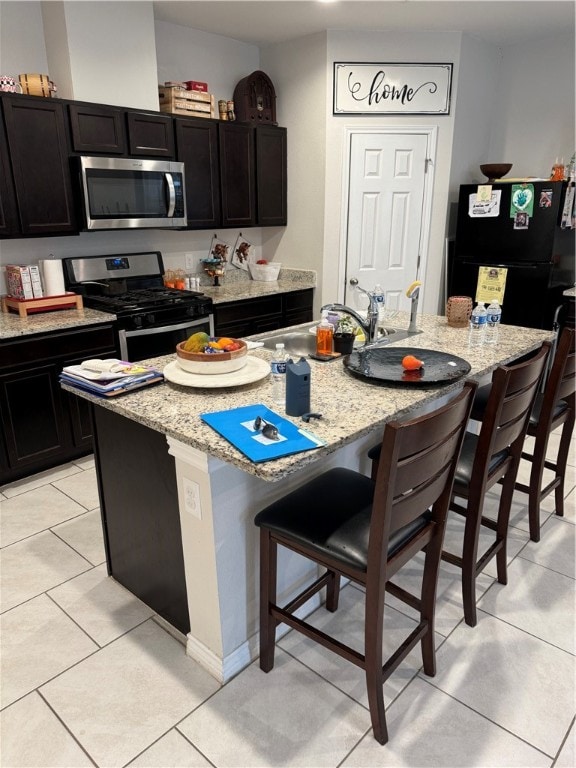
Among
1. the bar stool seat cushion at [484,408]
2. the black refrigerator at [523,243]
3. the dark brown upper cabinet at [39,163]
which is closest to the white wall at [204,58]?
the dark brown upper cabinet at [39,163]

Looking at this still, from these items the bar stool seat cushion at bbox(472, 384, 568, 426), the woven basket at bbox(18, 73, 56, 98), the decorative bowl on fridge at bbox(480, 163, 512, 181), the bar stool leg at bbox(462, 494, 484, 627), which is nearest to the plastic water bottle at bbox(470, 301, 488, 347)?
the bar stool seat cushion at bbox(472, 384, 568, 426)

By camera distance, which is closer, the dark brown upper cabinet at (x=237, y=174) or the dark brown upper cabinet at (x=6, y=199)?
the dark brown upper cabinet at (x=6, y=199)

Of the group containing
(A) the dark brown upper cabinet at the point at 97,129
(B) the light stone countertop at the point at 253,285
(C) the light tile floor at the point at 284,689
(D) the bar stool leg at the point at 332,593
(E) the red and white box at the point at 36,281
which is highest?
(A) the dark brown upper cabinet at the point at 97,129

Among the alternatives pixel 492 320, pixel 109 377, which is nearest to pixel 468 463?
pixel 492 320

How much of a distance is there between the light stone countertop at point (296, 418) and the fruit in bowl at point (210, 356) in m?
0.10

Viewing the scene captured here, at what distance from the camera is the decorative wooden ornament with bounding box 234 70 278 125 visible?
14.0ft

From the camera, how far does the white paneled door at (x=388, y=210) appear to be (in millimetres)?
4273

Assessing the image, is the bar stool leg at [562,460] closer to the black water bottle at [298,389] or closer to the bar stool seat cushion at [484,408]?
the bar stool seat cushion at [484,408]

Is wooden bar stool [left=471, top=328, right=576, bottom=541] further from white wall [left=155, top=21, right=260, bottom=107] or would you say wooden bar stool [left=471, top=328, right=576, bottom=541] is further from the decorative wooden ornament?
white wall [left=155, top=21, right=260, bottom=107]

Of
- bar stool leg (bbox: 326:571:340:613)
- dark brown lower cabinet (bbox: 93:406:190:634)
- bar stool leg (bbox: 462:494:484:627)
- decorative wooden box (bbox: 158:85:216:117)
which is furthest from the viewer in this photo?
decorative wooden box (bbox: 158:85:216:117)

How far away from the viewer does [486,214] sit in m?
4.21

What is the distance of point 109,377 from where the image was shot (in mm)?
1869

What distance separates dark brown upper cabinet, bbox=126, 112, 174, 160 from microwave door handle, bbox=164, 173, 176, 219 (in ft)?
0.59

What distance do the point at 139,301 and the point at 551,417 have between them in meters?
2.55
